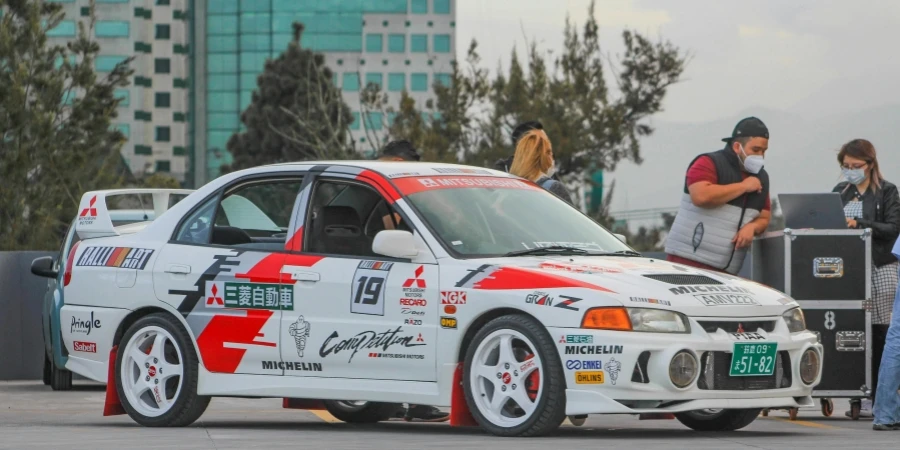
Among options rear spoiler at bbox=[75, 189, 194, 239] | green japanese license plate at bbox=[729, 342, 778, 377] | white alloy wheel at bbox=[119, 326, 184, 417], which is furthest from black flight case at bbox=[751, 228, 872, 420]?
rear spoiler at bbox=[75, 189, 194, 239]

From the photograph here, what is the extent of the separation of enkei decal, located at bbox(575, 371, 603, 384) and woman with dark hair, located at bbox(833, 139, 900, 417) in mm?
3415

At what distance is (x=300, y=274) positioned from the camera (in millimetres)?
10016

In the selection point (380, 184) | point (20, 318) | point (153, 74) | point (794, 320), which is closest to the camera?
point (794, 320)

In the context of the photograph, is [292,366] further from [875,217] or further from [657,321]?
[875,217]

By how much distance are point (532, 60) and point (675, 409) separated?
38.3 meters

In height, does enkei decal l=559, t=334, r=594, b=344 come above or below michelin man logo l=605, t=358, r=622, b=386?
above

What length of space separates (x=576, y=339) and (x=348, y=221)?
2.02m

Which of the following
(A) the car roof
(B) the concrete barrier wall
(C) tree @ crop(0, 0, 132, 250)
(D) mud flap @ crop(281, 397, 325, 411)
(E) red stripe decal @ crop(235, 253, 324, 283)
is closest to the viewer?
(E) red stripe decal @ crop(235, 253, 324, 283)

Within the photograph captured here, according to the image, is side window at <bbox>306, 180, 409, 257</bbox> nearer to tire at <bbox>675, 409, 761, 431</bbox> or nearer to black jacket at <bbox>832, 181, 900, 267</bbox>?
tire at <bbox>675, 409, 761, 431</bbox>

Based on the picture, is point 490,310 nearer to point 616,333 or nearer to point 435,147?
point 616,333

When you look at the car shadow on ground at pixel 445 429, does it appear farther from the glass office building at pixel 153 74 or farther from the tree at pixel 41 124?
the glass office building at pixel 153 74

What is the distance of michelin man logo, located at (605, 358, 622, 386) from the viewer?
28.7 feet

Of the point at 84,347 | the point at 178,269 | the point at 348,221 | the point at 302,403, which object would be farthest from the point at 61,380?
the point at 348,221

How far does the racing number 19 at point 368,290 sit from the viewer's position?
967cm
